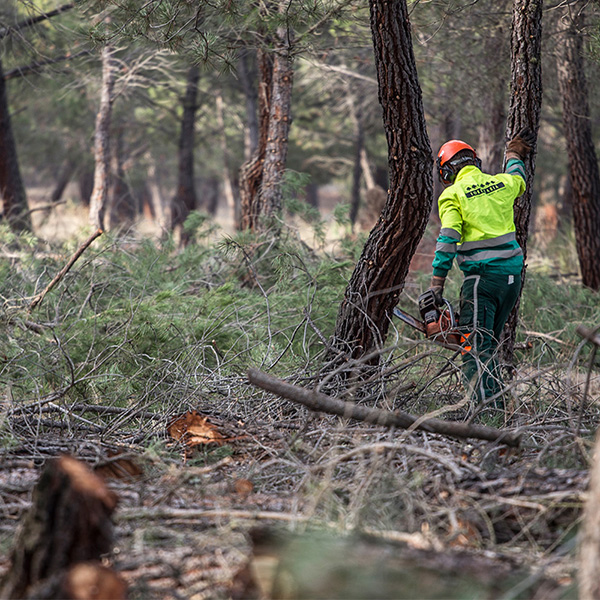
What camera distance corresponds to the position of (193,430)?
3.71 meters

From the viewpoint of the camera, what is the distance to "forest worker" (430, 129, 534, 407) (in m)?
4.64

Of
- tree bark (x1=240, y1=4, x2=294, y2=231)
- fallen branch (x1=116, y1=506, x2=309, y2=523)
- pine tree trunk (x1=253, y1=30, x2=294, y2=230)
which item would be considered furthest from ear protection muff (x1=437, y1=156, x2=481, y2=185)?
fallen branch (x1=116, y1=506, x2=309, y2=523)

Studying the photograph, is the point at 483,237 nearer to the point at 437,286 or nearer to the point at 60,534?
the point at 437,286

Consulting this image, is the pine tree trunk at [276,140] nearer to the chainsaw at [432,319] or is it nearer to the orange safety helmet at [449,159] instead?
the orange safety helmet at [449,159]

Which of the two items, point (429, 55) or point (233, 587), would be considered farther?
point (429, 55)

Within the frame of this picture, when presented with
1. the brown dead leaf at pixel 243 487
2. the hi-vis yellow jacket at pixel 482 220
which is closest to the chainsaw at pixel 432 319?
the hi-vis yellow jacket at pixel 482 220

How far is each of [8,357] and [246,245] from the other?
276cm

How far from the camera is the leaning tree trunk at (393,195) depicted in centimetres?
399

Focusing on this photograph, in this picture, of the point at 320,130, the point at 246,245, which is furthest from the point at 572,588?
the point at 320,130

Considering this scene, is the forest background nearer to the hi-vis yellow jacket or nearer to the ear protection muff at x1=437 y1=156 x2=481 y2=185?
the hi-vis yellow jacket

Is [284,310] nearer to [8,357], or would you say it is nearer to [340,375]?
[340,375]

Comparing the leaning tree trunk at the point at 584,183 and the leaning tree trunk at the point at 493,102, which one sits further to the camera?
the leaning tree trunk at the point at 584,183

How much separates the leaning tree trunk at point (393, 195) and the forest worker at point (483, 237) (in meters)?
0.42

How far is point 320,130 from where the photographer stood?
2189 centimetres
